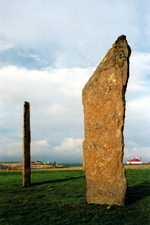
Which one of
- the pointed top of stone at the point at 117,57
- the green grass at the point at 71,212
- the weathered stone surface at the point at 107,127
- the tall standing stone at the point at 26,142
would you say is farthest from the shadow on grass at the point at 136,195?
the tall standing stone at the point at 26,142

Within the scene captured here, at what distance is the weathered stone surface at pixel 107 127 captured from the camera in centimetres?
641

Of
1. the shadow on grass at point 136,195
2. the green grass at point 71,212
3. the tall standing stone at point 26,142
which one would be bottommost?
the shadow on grass at point 136,195

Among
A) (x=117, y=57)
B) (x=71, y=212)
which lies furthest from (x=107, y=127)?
(x=71, y=212)

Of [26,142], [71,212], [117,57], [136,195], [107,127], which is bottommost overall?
[136,195]

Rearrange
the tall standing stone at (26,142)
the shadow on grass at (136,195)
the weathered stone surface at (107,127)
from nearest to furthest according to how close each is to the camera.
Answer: the weathered stone surface at (107,127), the shadow on grass at (136,195), the tall standing stone at (26,142)

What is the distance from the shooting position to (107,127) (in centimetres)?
669

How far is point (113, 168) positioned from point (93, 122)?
1.49 meters

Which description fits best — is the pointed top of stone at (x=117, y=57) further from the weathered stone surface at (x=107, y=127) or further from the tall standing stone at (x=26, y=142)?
the tall standing stone at (x=26, y=142)

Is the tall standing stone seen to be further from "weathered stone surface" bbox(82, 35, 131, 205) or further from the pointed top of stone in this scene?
the pointed top of stone

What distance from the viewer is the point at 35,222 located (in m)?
5.00

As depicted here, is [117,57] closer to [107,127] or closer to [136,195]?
[107,127]

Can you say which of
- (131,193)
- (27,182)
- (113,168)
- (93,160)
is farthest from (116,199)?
(27,182)

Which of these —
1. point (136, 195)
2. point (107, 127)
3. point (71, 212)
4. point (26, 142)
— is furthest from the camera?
point (26, 142)

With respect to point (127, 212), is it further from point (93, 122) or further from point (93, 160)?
point (93, 122)
